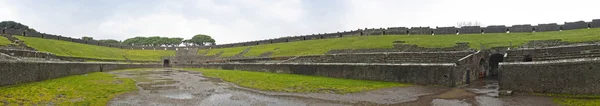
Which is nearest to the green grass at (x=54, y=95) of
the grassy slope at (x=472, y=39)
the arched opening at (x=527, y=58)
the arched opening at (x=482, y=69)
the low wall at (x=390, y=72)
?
the low wall at (x=390, y=72)

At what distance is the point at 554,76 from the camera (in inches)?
520

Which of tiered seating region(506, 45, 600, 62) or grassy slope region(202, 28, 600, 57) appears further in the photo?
grassy slope region(202, 28, 600, 57)

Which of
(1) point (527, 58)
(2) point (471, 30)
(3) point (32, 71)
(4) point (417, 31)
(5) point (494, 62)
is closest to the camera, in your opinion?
(3) point (32, 71)

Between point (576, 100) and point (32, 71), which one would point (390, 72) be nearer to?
point (576, 100)

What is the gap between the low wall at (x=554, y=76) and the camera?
12258 mm

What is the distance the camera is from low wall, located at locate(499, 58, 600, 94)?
1226 centimetres

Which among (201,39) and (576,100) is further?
(201,39)

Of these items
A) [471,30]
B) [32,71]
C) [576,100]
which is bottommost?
[576,100]

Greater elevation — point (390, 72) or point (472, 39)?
point (472, 39)

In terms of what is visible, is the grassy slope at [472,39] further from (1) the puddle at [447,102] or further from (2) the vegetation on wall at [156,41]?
(2) the vegetation on wall at [156,41]

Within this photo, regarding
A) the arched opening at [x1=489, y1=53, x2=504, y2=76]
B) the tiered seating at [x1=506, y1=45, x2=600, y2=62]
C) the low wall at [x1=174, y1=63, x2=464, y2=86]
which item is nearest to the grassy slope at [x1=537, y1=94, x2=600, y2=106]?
the tiered seating at [x1=506, y1=45, x2=600, y2=62]

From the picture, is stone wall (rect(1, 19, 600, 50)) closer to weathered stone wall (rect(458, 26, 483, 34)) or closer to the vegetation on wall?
weathered stone wall (rect(458, 26, 483, 34))

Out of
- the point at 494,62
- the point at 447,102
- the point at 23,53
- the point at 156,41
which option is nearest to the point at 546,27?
the point at 494,62

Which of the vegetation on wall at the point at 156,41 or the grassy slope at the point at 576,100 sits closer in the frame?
the grassy slope at the point at 576,100
